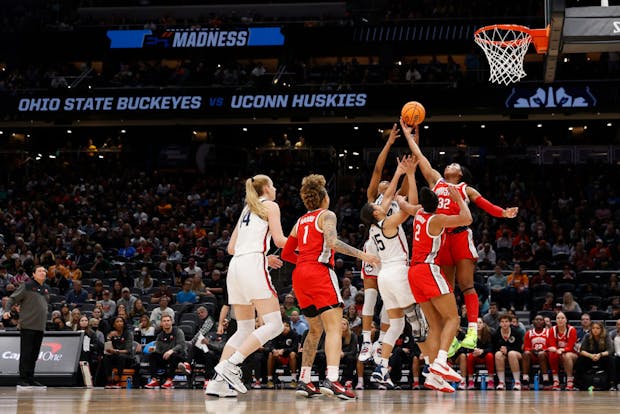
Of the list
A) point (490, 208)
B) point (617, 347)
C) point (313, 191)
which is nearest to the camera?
point (313, 191)

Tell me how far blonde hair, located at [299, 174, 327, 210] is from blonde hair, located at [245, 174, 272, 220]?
0.43 m

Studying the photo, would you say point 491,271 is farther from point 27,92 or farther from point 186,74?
point 27,92

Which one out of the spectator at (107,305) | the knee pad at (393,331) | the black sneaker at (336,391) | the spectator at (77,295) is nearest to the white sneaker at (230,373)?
the black sneaker at (336,391)

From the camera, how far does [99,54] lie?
38625 millimetres

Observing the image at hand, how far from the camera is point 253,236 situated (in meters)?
9.55

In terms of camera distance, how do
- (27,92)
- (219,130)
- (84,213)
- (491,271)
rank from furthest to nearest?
(219,130)
(27,92)
(84,213)
(491,271)

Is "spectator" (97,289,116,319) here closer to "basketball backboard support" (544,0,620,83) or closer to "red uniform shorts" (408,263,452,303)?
"red uniform shorts" (408,263,452,303)

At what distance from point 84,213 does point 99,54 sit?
12.3m

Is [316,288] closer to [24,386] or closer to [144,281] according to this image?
[24,386]

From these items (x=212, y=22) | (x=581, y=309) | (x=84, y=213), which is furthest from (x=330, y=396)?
(x=212, y=22)

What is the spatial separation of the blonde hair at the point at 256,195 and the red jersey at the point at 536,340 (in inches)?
333

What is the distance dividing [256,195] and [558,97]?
842 inches

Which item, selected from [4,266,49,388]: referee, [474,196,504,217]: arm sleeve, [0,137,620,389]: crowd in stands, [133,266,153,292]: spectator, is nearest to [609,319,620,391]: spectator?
[0,137,620,389]: crowd in stands

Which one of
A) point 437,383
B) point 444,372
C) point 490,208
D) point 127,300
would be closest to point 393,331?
point 437,383
